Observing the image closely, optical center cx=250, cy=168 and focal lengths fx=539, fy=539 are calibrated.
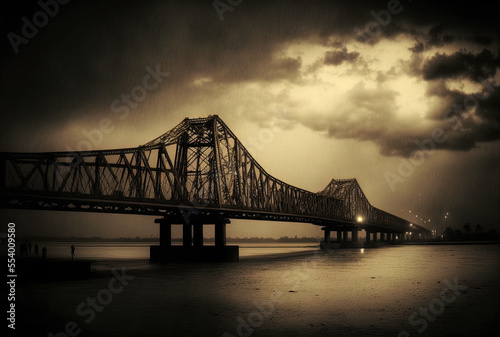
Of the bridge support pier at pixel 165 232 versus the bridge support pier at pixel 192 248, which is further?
the bridge support pier at pixel 165 232

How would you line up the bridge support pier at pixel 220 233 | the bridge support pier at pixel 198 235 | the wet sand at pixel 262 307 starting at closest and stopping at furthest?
the wet sand at pixel 262 307
the bridge support pier at pixel 220 233
the bridge support pier at pixel 198 235

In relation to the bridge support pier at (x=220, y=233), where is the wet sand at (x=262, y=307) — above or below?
below

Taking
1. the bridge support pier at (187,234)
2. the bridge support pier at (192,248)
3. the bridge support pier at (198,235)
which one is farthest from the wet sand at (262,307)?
the bridge support pier at (198,235)

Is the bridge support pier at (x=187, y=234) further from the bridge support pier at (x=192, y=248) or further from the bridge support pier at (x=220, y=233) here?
the bridge support pier at (x=220, y=233)

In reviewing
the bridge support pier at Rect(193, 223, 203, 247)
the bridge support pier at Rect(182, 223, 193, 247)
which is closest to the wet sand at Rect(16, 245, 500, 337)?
the bridge support pier at Rect(182, 223, 193, 247)

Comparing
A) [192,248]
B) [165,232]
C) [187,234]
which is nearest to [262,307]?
[192,248]

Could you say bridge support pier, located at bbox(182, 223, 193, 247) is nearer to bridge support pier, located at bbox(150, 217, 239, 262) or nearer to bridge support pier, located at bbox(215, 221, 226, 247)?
bridge support pier, located at bbox(150, 217, 239, 262)

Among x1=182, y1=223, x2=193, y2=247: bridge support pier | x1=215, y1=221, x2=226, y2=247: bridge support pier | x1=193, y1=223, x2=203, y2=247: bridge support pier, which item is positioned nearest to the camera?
x1=182, y1=223, x2=193, y2=247: bridge support pier

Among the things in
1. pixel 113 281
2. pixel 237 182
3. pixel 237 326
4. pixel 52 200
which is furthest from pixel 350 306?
pixel 237 182

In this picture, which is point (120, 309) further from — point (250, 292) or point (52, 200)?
point (52, 200)

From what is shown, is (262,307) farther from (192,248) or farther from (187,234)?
(187,234)
